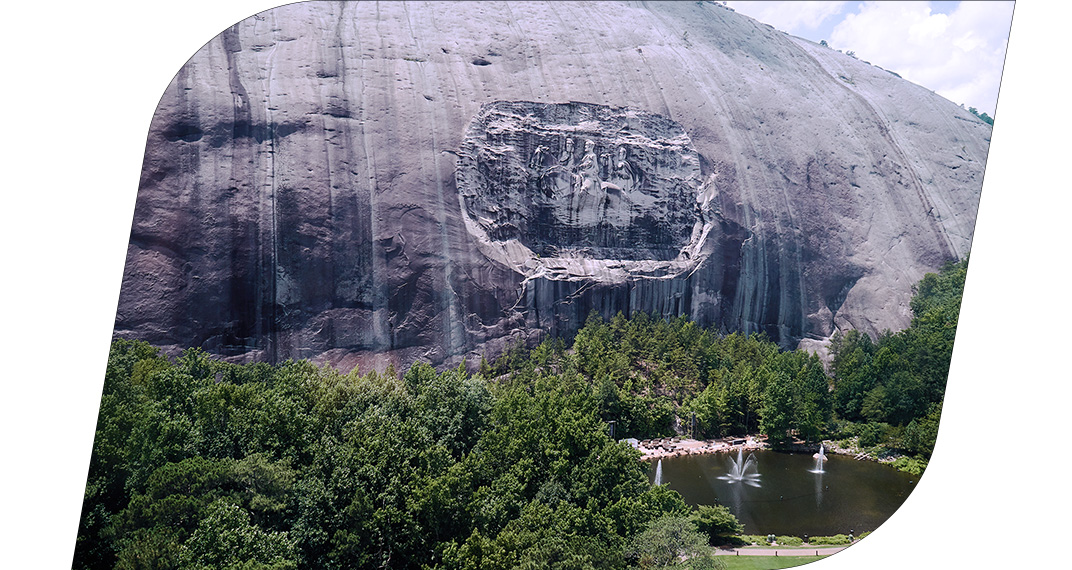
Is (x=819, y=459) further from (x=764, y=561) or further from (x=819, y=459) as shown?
(x=764, y=561)

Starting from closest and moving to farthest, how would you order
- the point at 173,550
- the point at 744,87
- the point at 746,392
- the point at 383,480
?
the point at 173,550, the point at 383,480, the point at 746,392, the point at 744,87

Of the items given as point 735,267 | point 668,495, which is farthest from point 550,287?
point 668,495

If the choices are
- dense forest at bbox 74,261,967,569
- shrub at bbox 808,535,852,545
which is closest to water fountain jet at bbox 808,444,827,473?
dense forest at bbox 74,261,967,569

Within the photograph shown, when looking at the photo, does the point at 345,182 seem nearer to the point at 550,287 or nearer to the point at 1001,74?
the point at 550,287

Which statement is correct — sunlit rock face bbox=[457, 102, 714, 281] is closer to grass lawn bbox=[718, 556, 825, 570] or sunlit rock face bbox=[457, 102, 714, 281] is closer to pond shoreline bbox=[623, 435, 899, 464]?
pond shoreline bbox=[623, 435, 899, 464]

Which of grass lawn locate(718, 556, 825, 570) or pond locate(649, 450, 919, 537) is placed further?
pond locate(649, 450, 919, 537)
